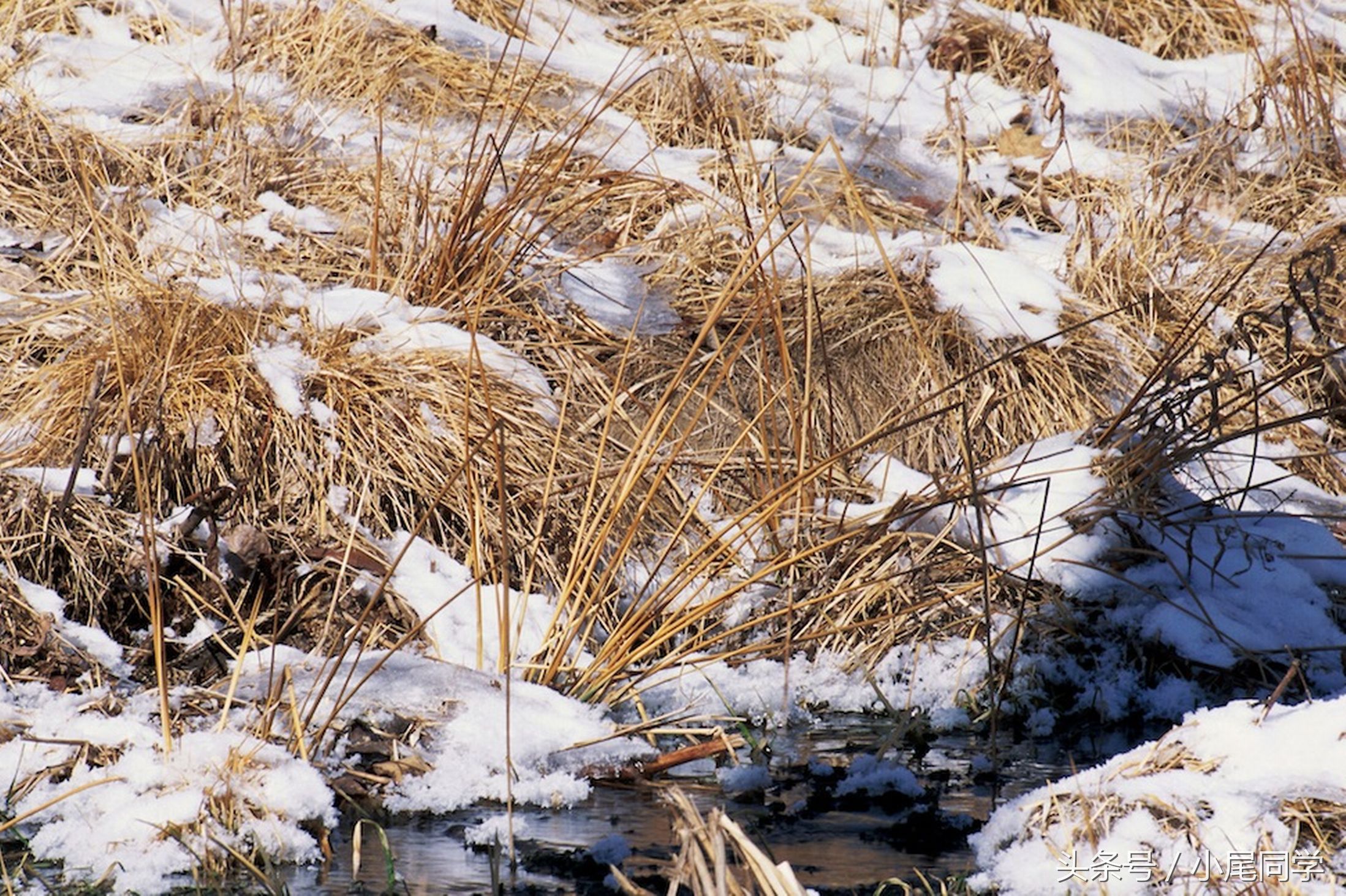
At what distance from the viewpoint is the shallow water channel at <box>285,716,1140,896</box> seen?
7.14 feet

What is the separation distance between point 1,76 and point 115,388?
167 cm

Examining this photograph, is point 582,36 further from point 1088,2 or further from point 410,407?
point 410,407

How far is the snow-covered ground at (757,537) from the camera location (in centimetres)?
218

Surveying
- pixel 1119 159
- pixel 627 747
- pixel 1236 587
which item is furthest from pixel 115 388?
pixel 1119 159

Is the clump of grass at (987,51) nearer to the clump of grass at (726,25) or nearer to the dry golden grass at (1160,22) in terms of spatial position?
the dry golden grass at (1160,22)

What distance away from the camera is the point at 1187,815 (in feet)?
6.77

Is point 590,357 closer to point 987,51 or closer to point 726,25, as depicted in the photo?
point 726,25

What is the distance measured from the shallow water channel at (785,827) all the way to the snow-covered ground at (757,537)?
0.07 m

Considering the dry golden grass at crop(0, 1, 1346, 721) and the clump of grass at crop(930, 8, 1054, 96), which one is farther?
the clump of grass at crop(930, 8, 1054, 96)

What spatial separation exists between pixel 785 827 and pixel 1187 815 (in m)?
0.68

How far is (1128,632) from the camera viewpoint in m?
3.29

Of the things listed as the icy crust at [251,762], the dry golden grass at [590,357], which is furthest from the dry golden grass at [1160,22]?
the icy crust at [251,762]

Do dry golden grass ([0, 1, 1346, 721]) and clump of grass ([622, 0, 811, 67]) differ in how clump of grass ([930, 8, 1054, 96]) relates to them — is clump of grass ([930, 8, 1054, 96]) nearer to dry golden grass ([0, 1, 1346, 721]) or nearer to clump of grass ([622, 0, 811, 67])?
dry golden grass ([0, 1, 1346, 721])

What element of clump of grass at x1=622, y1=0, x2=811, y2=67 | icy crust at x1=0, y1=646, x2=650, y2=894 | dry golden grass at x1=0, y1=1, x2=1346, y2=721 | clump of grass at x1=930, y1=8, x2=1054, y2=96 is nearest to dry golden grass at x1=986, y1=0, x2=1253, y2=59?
clump of grass at x1=930, y1=8, x2=1054, y2=96
